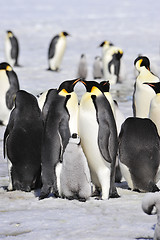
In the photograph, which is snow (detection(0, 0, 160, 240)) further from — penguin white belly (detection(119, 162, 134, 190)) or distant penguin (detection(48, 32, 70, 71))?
distant penguin (detection(48, 32, 70, 71))

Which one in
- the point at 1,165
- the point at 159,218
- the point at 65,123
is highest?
the point at 65,123

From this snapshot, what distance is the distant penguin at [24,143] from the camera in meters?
5.00

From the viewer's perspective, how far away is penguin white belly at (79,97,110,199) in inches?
189

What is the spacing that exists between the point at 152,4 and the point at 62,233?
5261 cm

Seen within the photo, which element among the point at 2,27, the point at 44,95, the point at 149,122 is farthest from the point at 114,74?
the point at 2,27

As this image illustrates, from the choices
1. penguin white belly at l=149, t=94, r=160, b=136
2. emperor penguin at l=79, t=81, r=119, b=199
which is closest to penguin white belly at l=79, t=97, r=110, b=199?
emperor penguin at l=79, t=81, r=119, b=199

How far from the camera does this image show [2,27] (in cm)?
3281

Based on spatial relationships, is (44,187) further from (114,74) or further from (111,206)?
(114,74)

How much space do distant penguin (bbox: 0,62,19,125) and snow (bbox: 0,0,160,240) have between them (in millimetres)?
487

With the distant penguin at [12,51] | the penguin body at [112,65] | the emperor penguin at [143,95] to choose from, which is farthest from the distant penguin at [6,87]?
the distant penguin at [12,51]

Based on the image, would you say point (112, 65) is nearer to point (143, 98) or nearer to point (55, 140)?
point (143, 98)

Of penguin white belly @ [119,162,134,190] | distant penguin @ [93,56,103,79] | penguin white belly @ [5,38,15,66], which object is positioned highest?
penguin white belly @ [5,38,15,66]

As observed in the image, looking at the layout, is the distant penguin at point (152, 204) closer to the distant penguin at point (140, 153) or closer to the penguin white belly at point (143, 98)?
the distant penguin at point (140, 153)

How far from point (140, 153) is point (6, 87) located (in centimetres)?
478
